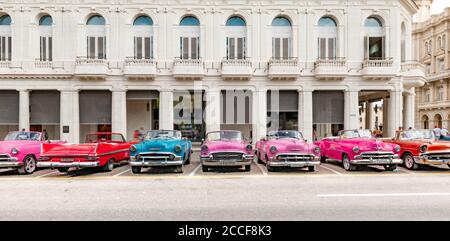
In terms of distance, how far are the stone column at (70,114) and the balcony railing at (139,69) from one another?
14.0ft

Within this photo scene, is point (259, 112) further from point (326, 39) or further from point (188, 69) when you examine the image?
point (326, 39)

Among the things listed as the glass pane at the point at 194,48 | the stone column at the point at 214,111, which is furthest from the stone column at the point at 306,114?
the glass pane at the point at 194,48

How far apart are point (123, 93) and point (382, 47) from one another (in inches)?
779

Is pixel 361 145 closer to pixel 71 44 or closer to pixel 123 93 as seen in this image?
pixel 123 93

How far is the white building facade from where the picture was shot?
19.6m

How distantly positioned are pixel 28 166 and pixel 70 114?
10809mm

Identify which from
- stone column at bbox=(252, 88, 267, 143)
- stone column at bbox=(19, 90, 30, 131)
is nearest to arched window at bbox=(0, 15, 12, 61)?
stone column at bbox=(19, 90, 30, 131)

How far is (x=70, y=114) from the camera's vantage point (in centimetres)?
1984

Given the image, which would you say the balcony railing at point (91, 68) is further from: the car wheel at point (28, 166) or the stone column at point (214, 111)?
the car wheel at point (28, 166)

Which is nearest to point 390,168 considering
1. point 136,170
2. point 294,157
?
point 294,157
